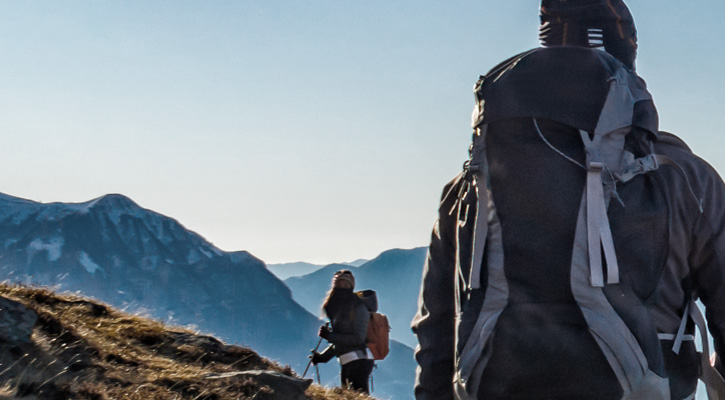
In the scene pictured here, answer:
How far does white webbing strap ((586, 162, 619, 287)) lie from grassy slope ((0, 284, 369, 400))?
170 inches

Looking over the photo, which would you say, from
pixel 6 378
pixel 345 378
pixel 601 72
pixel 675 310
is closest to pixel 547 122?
pixel 601 72

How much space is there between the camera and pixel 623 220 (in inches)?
143

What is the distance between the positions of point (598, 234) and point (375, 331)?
34.1 feet

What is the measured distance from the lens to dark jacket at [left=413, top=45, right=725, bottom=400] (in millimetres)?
3646

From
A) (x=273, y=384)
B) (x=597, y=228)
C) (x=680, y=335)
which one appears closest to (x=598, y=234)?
(x=597, y=228)

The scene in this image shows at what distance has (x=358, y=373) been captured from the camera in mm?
13758

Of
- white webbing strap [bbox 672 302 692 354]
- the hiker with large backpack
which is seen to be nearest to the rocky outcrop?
the hiker with large backpack

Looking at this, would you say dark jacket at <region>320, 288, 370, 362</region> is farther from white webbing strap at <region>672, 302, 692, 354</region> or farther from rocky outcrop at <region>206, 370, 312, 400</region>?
white webbing strap at <region>672, 302, 692, 354</region>

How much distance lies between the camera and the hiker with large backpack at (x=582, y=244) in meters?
3.62

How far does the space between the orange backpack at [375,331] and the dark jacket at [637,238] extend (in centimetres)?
993

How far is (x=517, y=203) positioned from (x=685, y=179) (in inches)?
25.3

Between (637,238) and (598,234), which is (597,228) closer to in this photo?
(598,234)

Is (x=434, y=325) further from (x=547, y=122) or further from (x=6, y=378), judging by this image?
(x=6, y=378)

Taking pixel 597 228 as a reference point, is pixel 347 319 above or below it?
below
